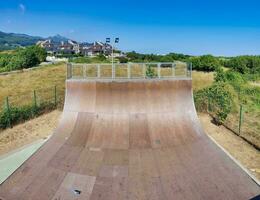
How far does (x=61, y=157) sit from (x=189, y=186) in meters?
3.80

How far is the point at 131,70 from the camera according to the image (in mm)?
10625

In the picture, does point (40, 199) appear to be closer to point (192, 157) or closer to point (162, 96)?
point (192, 157)

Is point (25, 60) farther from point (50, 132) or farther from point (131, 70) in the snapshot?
point (131, 70)

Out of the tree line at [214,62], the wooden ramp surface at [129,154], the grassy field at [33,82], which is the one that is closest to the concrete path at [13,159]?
the wooden ramp surface at [129,154]

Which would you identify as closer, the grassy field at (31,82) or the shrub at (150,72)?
the shrub at (150,72)

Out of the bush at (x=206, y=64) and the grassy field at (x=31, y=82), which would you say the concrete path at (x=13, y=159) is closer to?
the grassy field at (x=31, y=82)

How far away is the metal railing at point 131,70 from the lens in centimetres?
1066

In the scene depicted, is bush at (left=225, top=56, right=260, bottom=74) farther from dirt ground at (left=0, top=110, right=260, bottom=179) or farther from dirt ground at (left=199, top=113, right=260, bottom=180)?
dirt ground at (left=199, top=113, right=260, bottom=180)

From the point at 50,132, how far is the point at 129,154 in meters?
5.96

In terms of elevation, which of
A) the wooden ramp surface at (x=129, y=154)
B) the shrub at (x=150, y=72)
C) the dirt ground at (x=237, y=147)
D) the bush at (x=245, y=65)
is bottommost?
the dirt ground at (x=237, y=147)

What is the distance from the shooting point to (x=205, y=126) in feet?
47.5

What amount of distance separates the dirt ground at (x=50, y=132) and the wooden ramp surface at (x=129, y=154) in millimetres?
1532

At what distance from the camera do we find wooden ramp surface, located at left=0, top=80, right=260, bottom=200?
724cm

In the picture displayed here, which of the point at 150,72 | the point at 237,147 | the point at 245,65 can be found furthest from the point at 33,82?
the point at 245,65
